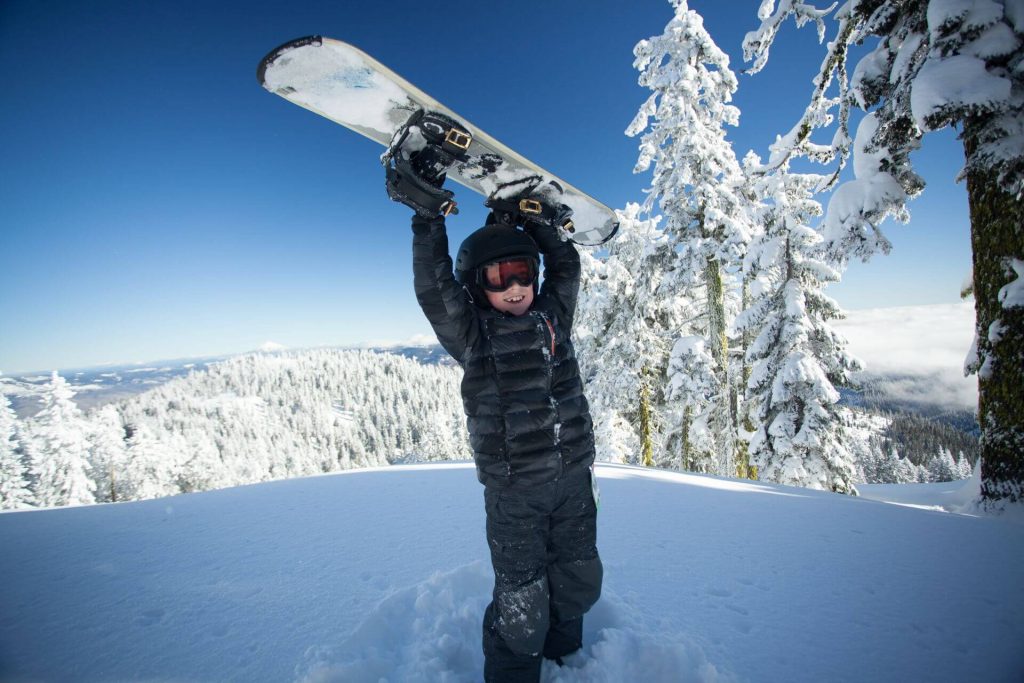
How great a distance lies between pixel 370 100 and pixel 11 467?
120 ft

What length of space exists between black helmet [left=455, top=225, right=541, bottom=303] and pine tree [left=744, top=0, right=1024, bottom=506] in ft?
14.8

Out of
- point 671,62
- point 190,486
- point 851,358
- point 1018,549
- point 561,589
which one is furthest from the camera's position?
point 190,486

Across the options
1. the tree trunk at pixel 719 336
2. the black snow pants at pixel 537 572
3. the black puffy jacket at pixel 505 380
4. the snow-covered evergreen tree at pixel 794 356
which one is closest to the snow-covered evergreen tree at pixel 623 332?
the tree trunk at pixel 719 336

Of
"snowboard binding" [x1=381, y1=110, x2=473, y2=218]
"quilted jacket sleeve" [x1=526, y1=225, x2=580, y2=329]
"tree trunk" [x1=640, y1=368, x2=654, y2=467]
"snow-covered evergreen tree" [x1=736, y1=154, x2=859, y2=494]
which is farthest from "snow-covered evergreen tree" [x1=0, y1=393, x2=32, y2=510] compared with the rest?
"snow-covered evergreen tree" [x1=736, y1=154, x2=859, y2=494]

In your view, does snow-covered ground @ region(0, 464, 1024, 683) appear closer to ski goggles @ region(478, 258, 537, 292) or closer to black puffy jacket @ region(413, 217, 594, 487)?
black puffy jacket @ region(413, 217, 594, 487)

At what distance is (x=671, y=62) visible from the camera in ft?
35.8

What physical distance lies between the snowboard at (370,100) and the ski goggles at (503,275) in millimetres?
688

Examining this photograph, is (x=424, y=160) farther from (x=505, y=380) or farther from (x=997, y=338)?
(x=997, y=338)

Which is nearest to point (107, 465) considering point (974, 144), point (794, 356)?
point (794, 356)

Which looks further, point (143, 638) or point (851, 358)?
point (851, 358)

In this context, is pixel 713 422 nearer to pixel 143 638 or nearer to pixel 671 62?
pixel 671 62

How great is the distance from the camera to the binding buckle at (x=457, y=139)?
6.97 ft

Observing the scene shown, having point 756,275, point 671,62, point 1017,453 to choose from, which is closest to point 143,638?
point 1017,453

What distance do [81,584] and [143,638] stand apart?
3.73ft
